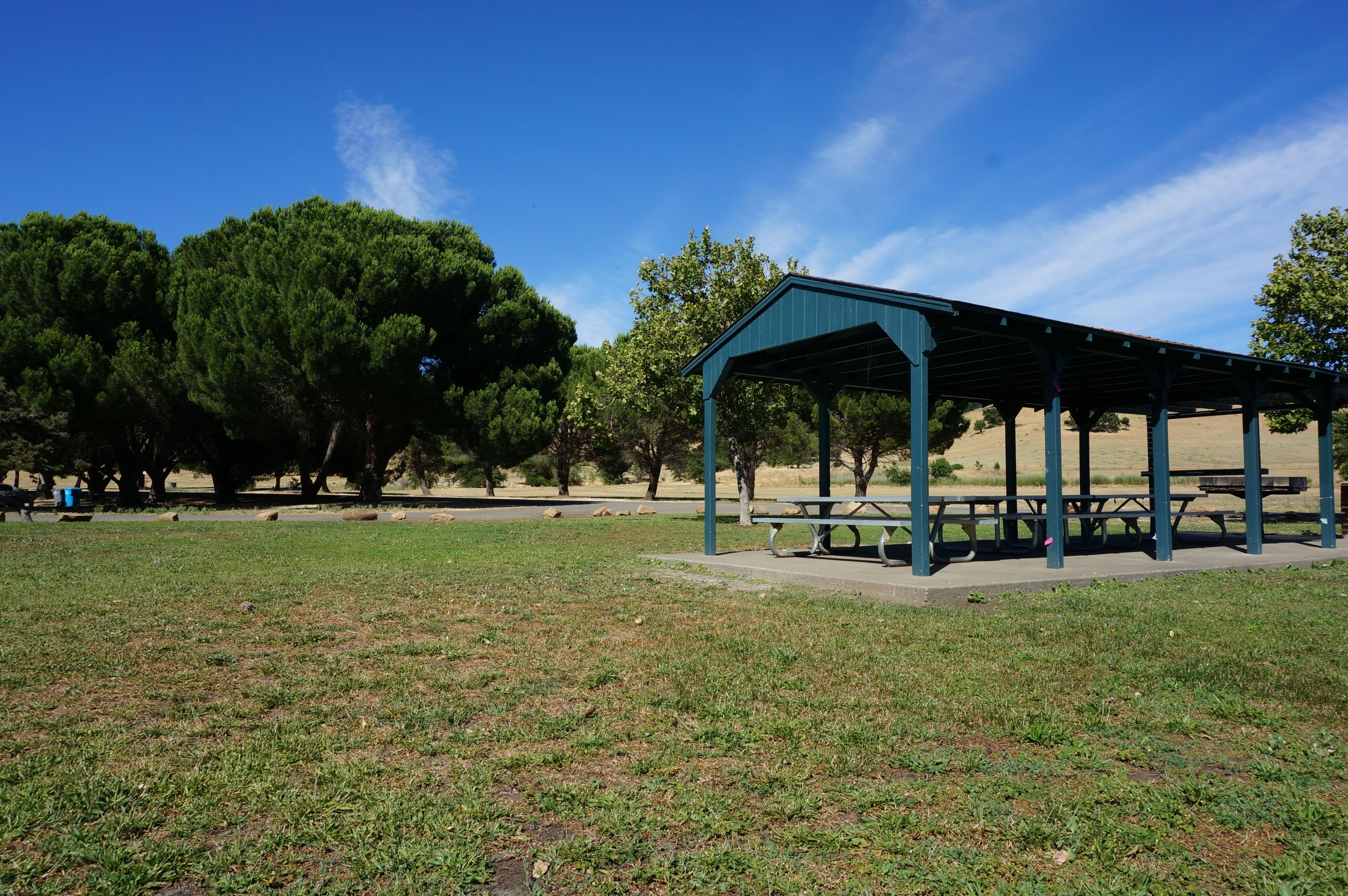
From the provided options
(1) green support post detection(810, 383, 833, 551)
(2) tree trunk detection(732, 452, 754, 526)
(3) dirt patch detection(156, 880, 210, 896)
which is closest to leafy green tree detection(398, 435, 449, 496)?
(2) tree trunk detection(732, 452, 754, 526)

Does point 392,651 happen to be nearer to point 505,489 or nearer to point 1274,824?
point 1274,824

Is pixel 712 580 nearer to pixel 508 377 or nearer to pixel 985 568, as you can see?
pixel 985 568

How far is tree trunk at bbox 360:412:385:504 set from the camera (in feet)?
99.8

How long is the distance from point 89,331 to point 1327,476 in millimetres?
35058

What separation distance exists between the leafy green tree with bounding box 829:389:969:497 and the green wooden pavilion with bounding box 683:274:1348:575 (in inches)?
672

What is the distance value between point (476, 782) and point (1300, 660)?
5.29 metres

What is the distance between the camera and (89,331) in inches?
1104

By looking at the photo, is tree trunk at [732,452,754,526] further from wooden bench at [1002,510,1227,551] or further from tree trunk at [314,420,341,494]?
tree trunk at [314,420,341,494]

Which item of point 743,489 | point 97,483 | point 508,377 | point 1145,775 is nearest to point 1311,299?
point 743,489

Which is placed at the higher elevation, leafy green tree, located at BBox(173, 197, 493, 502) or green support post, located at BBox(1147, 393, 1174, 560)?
leafy green tree, located at BBox(173, 197, 493, 502)

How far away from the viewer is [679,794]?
10.3 feet

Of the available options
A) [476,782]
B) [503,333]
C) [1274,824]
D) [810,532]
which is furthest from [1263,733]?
[503,333]

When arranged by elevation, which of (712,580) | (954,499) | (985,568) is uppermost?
(954,499)

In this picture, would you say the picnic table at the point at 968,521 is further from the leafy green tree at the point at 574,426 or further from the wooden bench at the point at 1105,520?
the leafy green tree at the point at 574,426
